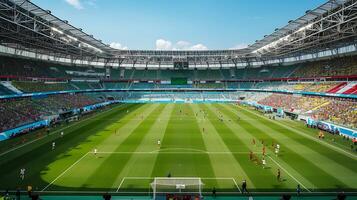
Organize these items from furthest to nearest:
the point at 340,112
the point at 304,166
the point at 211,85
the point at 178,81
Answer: the point at 178,81 < the point at 211,85 < the point at 340,112 < the point at 304,166

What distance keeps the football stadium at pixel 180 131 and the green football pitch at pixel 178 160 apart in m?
0.11

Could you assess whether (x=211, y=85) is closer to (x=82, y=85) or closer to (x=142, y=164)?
(x=82, y=85)

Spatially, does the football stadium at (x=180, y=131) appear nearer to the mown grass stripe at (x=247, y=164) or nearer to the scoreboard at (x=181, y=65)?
the mown grass stripe at (x=247, y=164)

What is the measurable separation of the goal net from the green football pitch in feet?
3.31

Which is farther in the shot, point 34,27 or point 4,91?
point 4,91

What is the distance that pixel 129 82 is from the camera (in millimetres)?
100312

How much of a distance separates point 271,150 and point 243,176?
8873 millimetres

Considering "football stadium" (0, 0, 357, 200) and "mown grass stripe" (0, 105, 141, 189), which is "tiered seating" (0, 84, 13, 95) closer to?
"football stadium" (0, 0, 357, 200)

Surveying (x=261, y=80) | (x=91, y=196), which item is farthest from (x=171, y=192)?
(x=261, y=80)

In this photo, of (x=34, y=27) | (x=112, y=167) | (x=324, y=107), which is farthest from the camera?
(x=324, y=107)

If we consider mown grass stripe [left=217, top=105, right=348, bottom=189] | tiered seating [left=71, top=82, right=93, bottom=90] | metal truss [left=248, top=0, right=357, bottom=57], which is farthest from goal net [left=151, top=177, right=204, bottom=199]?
tiered seating [left=71, top=82, right=93, bottom=90]

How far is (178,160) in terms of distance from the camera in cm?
2594

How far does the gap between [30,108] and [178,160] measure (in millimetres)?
33876

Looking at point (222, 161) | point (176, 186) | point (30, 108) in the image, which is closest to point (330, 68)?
point (222, 161)
